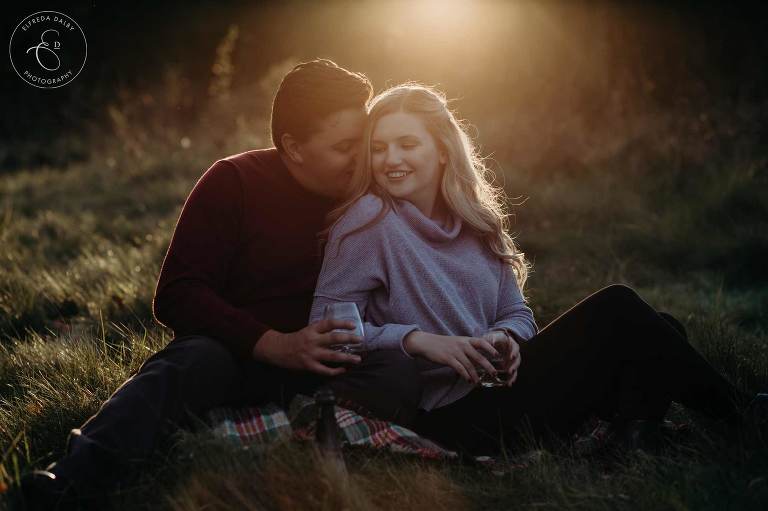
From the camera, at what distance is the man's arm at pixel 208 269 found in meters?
3.02

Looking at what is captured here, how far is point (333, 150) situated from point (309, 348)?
3.53ft

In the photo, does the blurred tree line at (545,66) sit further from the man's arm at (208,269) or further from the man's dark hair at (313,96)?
the man's arm at (208,269)

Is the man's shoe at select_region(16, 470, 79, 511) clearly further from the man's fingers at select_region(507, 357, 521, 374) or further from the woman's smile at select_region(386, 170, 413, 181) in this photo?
the woman's smile at select_region(386, 170, 413, 181)

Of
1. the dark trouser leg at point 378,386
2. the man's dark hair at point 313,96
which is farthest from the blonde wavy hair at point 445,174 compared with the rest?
the dark trouser leg at point 378,386

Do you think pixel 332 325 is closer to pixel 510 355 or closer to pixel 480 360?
pixel 480 360

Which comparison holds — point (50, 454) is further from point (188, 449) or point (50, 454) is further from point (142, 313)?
point (142, 313)

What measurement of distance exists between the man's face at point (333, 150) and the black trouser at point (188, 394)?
0.94m

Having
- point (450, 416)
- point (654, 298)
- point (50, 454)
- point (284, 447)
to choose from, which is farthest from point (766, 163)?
point (50, 454)

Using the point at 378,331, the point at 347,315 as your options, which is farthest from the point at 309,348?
the point at 378,331

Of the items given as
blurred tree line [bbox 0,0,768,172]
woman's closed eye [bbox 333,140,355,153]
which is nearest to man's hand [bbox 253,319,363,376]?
woman's closed eye [bbox 333,140,355,153]

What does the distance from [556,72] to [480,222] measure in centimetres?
678

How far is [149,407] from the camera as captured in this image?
2639 millimetres

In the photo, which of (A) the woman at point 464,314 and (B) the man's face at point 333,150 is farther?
(B) the man's face at point 333,150

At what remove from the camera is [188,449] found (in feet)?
8.76
